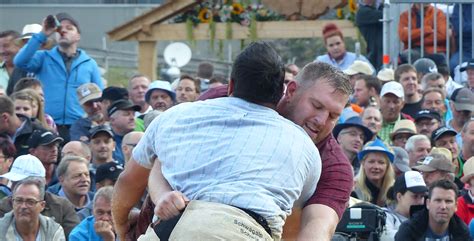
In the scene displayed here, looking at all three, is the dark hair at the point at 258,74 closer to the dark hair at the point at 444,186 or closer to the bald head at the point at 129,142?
the dark hair at the point at 444,186

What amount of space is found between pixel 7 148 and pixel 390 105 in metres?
3.83

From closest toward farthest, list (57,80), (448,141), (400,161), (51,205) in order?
1. (51,205)
2. (400,161)
3. (448,141)
4. (57,80)

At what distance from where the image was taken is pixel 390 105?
46.1ft

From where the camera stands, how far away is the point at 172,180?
5984 millimetres

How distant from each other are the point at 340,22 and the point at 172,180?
40.5 feet

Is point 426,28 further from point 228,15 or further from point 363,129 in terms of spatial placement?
point 228,15

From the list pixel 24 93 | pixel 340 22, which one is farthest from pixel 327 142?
pixel 340 22

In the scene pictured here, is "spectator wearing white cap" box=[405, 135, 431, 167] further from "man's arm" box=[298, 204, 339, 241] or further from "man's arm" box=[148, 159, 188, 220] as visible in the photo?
"man's arm" box=[148, 159, 188, 220]

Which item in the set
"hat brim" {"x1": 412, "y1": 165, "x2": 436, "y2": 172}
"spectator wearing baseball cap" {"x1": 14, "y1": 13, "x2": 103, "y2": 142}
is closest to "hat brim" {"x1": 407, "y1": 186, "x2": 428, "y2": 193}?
"hat brim" {"x1": 412, "y1": 165, "x2": 436, "y2": 172}

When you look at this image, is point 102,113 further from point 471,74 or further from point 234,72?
point 234,72

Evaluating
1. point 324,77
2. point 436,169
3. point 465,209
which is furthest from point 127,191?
point 436,169

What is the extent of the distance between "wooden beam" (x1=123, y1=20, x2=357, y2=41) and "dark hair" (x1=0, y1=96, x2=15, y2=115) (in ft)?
20.2

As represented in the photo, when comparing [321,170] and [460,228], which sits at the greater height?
[321,170]

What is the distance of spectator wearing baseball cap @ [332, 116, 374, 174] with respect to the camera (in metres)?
12.9
